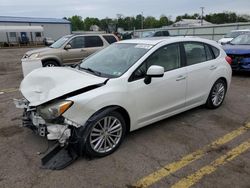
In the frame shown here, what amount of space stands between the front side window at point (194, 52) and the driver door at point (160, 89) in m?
0.25

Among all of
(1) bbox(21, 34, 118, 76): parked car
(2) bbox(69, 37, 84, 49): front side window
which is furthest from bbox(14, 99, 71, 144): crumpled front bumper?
(2) bbox(69, 37, 84, 49): front side window

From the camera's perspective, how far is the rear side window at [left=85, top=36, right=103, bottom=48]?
420 inches

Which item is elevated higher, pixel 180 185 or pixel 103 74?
pixel 103 74

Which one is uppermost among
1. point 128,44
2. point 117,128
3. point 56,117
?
point 128,44

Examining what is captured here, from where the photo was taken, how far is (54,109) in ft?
10.7

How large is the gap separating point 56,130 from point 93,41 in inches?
315

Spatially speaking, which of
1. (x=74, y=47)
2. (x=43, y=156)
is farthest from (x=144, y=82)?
(x=74, y=47)

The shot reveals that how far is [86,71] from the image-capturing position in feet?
13.9

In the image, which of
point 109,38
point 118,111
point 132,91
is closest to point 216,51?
point 132,91

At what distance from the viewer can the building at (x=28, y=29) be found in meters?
41.5

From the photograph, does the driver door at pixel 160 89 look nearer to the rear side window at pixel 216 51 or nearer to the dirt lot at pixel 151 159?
the dirt lot at pixel 151 159

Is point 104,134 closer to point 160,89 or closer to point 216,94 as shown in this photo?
point 160,89

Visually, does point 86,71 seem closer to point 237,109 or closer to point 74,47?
point 237,109

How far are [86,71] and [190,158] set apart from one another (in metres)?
2.13
